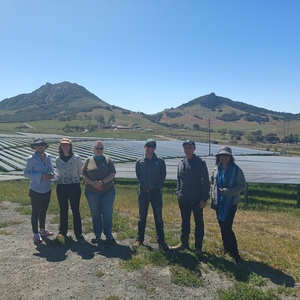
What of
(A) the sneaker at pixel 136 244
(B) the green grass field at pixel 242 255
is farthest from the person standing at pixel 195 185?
(A) the sneaker at pixel 136 244

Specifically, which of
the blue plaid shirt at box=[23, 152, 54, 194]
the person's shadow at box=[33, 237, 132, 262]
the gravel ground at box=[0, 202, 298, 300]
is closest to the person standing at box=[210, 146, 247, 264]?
the gravel ground at box=[0, 202, 298, 300]

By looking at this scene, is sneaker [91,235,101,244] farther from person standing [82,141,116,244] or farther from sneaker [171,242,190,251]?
sneaker [171,242,190,251]

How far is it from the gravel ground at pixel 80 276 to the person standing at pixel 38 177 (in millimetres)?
506

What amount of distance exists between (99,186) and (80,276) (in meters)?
1.60

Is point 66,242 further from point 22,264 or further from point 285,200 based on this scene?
point 285,200

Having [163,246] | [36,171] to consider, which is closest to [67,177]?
[36,171]

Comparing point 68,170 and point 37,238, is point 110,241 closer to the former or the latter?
point 37,238

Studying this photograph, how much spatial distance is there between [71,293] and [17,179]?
55.3ft

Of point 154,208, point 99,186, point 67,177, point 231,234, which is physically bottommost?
point 231,234

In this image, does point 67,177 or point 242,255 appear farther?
point 67,177

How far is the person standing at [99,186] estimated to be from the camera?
546 cm

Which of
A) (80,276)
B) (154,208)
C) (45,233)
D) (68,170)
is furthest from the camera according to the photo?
(45,233)

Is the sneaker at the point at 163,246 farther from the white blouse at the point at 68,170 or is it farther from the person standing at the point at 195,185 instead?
the white blouse at the point at 68,170

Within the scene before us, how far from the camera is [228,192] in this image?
484 cm
